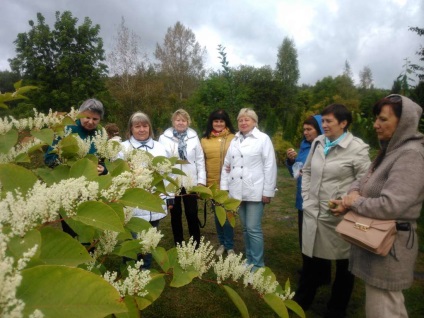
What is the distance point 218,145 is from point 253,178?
2.82ft

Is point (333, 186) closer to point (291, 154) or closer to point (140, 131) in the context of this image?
point (291, 154)

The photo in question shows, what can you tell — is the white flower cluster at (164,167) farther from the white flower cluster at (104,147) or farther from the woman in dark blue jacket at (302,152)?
the woman in dark blue jacket at (302,152)

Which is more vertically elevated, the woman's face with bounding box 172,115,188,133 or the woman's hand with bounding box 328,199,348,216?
the woman's face with bounding box 172,115,188,133

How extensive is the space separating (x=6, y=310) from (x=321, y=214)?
2.97m

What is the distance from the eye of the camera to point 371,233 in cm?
209

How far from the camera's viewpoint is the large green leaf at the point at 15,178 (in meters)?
0.78

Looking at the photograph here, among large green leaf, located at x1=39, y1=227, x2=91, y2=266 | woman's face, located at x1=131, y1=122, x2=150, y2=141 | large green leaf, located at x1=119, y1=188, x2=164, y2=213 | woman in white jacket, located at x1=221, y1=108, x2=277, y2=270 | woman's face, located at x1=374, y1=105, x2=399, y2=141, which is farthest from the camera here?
woman in white jacket, located at x1=221, y1=108, x2=277, y2=270

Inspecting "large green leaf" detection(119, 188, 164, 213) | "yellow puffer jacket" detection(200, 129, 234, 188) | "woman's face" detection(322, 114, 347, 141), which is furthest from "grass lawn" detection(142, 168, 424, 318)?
"large green leaf" detection(119, 188, 164, 213)

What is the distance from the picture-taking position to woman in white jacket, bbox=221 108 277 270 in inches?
150

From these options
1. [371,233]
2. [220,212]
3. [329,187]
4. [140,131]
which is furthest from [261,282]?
[140,131]

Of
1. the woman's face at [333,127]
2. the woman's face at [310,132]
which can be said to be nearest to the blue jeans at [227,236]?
the woman's face at [310,132]

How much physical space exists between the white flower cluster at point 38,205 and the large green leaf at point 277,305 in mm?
650

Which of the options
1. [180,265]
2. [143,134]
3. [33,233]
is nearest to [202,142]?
[143,134]

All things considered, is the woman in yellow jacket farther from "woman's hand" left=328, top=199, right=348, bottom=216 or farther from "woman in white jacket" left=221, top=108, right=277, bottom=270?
"woman's hand" left=328, top=199, right=348, bottom=216
